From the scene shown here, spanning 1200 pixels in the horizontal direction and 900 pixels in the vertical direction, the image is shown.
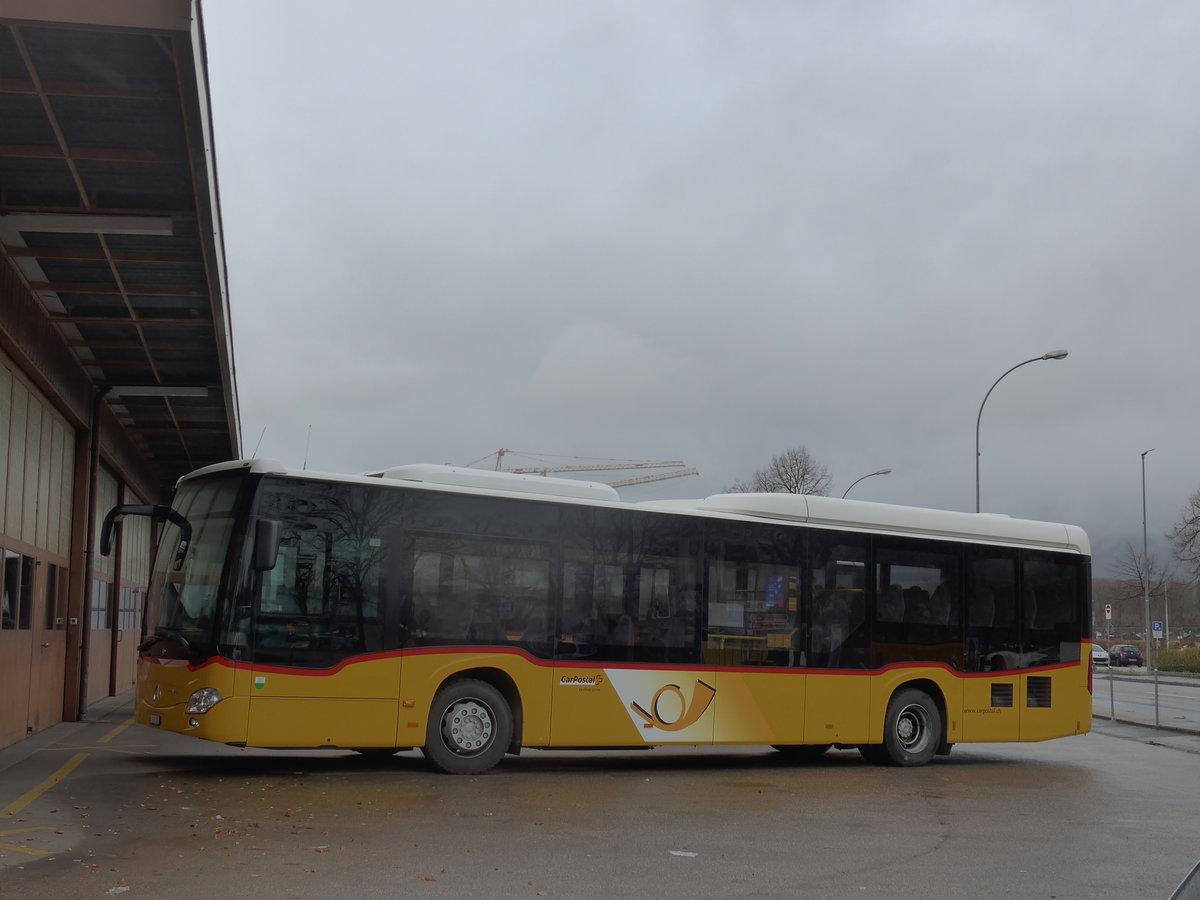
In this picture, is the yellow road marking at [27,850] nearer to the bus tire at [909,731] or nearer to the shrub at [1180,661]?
the bus tire at [909,731]

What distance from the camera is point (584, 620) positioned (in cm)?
1459

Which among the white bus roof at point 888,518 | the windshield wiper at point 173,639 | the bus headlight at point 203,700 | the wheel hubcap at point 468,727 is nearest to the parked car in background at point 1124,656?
the white bus roof at point 888,518

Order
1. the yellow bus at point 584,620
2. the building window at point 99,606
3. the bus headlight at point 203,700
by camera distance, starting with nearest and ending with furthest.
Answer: the bus headlight at point 203,700, the yellow bus at point 584,620, the building window at point 99,606

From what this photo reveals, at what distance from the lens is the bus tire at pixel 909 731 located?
653 inches

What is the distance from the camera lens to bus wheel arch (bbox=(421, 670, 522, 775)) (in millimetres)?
13695

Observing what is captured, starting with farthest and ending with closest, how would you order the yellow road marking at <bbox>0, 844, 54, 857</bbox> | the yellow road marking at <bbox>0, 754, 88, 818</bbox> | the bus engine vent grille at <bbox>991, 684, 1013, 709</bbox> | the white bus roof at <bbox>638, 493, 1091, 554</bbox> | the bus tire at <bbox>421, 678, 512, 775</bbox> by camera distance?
the bus engine vent grille at <bbox>991, 684, 1013, 709</bbox>, the white bus roof at <bbox>638, 493, 1091, 554</bbox>, the bus tire at <bbox>421, 678, 512, 775</bbox>, the yellow road marking at <bbox>0, 754, 88, 818</bbox>, the yellow road marking at <bbox>0, 844, 54, 857</bbox>

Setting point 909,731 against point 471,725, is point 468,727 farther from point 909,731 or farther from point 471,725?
point 909,731

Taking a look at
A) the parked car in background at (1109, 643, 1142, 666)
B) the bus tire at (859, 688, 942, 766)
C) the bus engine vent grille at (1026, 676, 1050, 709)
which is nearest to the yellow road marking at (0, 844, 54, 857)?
the bus tire at (859, 688, 942, 766)

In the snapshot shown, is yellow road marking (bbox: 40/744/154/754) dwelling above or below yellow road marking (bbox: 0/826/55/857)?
below

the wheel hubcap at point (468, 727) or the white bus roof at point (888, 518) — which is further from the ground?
the white bus roof at point (888, 518)

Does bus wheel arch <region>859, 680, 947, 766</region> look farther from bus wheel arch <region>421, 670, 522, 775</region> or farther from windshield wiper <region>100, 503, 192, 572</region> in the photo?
windshield wiper <region>100, 503, 192, 572</region>

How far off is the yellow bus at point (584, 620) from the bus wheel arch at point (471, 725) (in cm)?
2

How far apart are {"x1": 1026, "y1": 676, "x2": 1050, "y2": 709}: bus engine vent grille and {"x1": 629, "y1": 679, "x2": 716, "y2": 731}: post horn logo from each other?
191 inches

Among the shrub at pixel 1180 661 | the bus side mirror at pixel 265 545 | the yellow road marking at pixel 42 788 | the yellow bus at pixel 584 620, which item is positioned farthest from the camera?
the shrub at pixel 1180 661
